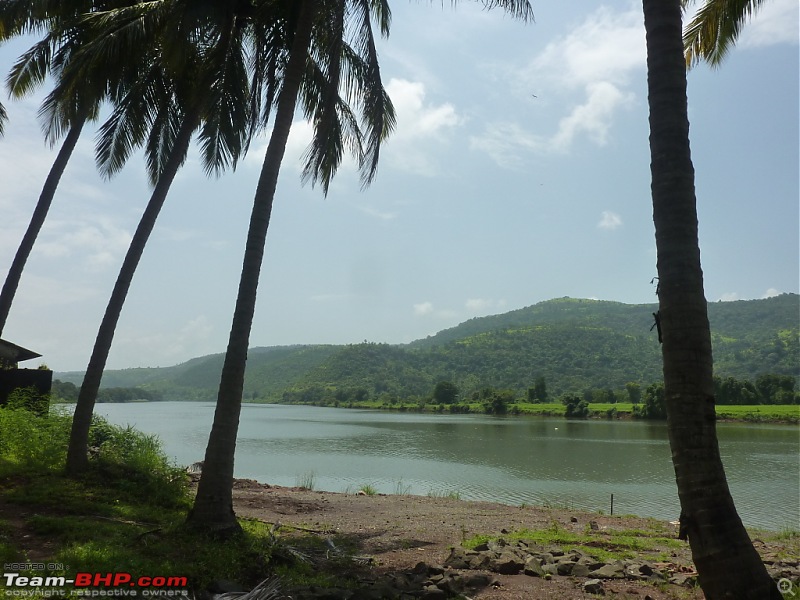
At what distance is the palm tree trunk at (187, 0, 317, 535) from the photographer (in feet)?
22.9

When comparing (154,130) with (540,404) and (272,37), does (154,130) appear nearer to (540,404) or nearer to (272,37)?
(272,37)

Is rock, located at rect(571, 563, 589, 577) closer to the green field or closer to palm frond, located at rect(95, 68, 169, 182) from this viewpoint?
palm frond, located at rect(95, 68, 169, 182)

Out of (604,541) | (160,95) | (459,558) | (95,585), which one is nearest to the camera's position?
(95,585)

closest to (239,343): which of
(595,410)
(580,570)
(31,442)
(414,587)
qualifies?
(414,587)

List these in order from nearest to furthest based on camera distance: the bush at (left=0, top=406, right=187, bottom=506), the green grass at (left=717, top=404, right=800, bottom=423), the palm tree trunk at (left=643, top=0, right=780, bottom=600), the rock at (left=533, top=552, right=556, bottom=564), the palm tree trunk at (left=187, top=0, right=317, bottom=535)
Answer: the palm tree trunk at (left=643, top=0, right=780, bottom=600)
the rock at (left=533, top=552, right=556, bottom=564)
the palm tree trunk at (left=187, top=0, right=317, bottom=535)
the bush at (left=0, top=406, right=187, bottom=506)
the green grass at (left=717, top=404, right=800, bottom=423)

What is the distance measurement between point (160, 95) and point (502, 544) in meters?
10.0

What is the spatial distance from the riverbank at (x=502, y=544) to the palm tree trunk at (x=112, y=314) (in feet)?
9.40

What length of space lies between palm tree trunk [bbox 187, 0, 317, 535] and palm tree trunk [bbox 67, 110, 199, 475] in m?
3.06

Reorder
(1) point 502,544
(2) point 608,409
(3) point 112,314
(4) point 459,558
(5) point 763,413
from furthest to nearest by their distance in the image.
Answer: (2) point 608,409 → (5) point 763,413 → (3) point 112,314 → (1) point 502,544 → (4) point 459,558

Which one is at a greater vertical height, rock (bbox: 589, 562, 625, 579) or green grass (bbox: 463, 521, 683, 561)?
rock (bbox: 589, 562, 625, 579)

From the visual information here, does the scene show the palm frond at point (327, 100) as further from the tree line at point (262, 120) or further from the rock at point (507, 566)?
the rock at point (507, 566)

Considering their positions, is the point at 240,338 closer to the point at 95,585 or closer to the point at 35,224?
the point at 95,585

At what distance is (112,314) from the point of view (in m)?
10.1

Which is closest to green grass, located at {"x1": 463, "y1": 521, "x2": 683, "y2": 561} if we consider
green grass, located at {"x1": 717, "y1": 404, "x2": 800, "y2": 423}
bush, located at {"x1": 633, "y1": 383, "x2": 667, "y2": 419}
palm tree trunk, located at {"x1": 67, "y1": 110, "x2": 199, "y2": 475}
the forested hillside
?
palm tree trunk, located at {"x1": 67, "y1": 110, "x2": 199, "y2": 475}
